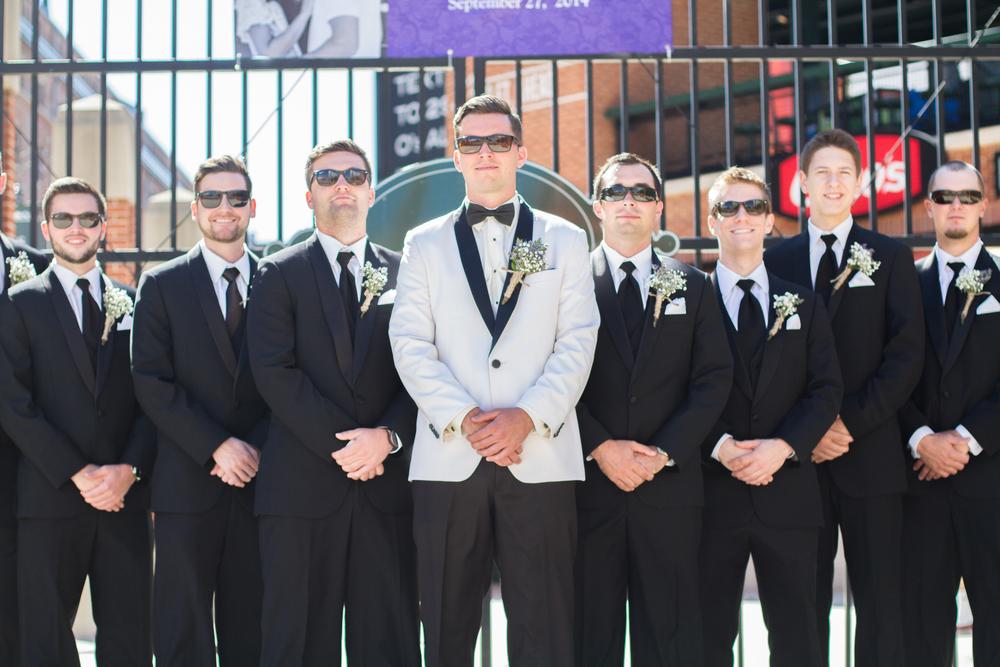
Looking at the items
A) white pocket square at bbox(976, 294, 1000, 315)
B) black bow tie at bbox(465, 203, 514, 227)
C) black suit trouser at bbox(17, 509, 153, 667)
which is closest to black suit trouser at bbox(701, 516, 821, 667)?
white pocket square at bbox(976, 294, 1000, 315)

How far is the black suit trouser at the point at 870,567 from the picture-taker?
4.35 metres

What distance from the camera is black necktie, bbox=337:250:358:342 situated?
4.18 meters

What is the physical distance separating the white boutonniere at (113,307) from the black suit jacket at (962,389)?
10.8ft

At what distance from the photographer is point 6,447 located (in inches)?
180

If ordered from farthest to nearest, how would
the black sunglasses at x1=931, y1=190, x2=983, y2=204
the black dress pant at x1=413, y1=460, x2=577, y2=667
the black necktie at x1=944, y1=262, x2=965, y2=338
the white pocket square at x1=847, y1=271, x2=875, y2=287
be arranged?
the black sunglasses at x1=931, y1=190, x2=983, y2=204 → the black necktie at x1=944, y1=262, x2=965, y2=338 → the white pocket square at x1=847, y1=271, x2=875, y2=287 → the black dress pant at x1=413, y1=460, x2=577, y2=667

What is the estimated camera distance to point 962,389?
14.9ft

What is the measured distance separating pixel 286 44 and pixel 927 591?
4283mm

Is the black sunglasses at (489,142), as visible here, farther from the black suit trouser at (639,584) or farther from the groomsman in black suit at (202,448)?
the black suit trouser at (639,584)

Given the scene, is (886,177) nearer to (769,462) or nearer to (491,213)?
(769,462)

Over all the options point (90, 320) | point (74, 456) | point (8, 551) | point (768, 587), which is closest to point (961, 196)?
point (768, 587)

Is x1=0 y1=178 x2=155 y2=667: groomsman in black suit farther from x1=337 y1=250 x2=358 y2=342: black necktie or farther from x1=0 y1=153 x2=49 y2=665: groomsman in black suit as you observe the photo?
x1=337 y1=250 x2=358 y2=342: black necktie

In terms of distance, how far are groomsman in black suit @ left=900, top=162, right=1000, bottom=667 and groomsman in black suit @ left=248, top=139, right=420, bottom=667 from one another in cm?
210

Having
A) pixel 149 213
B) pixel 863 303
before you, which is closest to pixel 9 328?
pixel 863 303

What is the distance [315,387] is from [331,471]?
12.5 inches
